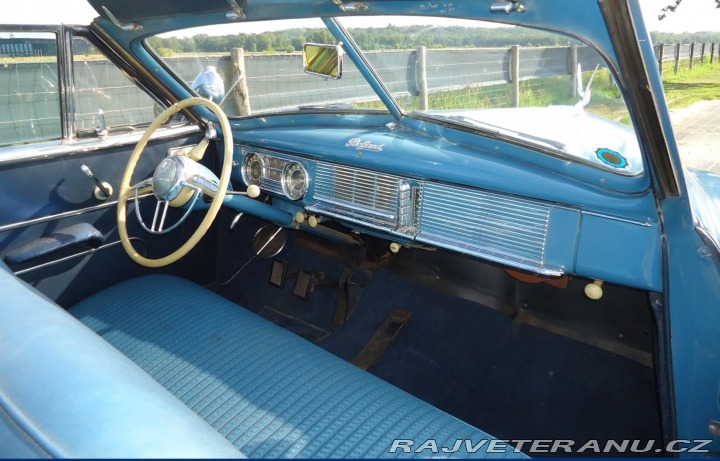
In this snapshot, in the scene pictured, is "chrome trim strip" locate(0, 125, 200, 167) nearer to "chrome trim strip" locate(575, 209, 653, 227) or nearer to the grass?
"chrome trim strip" locate(575, 209, 653, 227)

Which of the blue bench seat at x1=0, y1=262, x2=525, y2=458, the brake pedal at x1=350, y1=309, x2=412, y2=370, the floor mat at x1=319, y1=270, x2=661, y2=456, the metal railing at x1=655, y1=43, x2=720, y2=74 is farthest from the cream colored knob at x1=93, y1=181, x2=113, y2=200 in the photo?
the metal railing at x1=655, y1=43, x2=720, y2=74

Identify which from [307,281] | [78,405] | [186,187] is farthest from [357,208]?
[78,405]

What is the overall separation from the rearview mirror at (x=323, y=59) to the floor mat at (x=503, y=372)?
1.23 m

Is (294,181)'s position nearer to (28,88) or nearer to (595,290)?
(28,88)

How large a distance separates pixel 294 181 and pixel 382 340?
923mm

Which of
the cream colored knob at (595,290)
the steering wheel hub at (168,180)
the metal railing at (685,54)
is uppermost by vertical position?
the metal railing at (685,54)

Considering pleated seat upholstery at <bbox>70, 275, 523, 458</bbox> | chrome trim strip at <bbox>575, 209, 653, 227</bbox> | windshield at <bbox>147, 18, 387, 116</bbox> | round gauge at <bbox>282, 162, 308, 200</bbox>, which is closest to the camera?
pleated seat upholstery at <bbox>70, 275, 523, 458</bbox>

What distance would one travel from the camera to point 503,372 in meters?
2.69

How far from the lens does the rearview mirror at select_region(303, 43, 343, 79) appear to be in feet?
7.86

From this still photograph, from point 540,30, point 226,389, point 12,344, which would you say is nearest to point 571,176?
point 540,30

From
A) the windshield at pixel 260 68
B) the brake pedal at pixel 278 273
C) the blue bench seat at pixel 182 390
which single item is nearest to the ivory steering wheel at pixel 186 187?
the blue bench seat at pixel 182 390

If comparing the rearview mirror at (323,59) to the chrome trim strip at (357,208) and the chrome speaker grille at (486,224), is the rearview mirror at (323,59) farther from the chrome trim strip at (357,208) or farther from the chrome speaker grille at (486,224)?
the chrome speaker grille at (486,224)

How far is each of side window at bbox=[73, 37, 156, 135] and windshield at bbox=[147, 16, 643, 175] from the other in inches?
9.9

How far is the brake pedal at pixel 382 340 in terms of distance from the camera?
9.57ft
